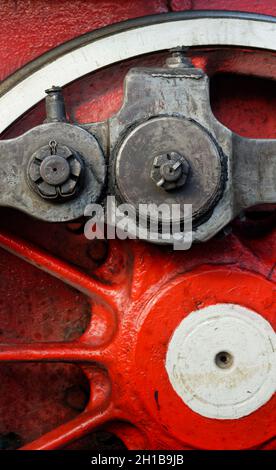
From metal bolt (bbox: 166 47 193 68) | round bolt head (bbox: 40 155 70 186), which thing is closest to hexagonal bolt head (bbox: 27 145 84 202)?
round bolt head (bbox: 40 155 70 186)

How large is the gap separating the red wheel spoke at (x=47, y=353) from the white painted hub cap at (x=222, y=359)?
0.16m

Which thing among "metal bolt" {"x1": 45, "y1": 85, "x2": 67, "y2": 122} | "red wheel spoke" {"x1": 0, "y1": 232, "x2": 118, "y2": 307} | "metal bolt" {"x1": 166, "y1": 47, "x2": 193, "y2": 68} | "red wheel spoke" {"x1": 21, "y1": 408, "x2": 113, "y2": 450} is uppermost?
"metal bolt" {"x1": 166, "y1": 47, "x2": 193, "y2": 68}

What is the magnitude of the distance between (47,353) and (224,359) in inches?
13.2

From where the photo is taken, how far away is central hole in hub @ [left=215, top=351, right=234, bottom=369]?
1.31m

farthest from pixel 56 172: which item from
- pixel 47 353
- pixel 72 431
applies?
pixel 72 431

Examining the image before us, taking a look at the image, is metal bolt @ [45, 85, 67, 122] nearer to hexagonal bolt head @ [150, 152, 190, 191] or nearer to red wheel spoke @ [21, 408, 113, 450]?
hexagonal bolt head @ [150, 152, 190, 191]

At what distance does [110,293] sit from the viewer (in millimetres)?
1396

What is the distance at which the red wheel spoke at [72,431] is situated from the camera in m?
1.38

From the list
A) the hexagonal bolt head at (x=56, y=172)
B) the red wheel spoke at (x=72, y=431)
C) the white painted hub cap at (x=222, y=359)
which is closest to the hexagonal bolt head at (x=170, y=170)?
the hexagonal bolt head at (x=56, y=172)

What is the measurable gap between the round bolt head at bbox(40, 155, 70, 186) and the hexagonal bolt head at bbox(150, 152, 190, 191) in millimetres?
145

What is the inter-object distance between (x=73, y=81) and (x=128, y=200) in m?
0.30

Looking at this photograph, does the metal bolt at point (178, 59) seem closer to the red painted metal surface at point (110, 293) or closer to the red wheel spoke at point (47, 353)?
the red painted metal surface at point (110, 293)

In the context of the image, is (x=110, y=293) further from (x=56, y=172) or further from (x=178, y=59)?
(x=178, y=59)

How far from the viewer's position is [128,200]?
1.20 meters
